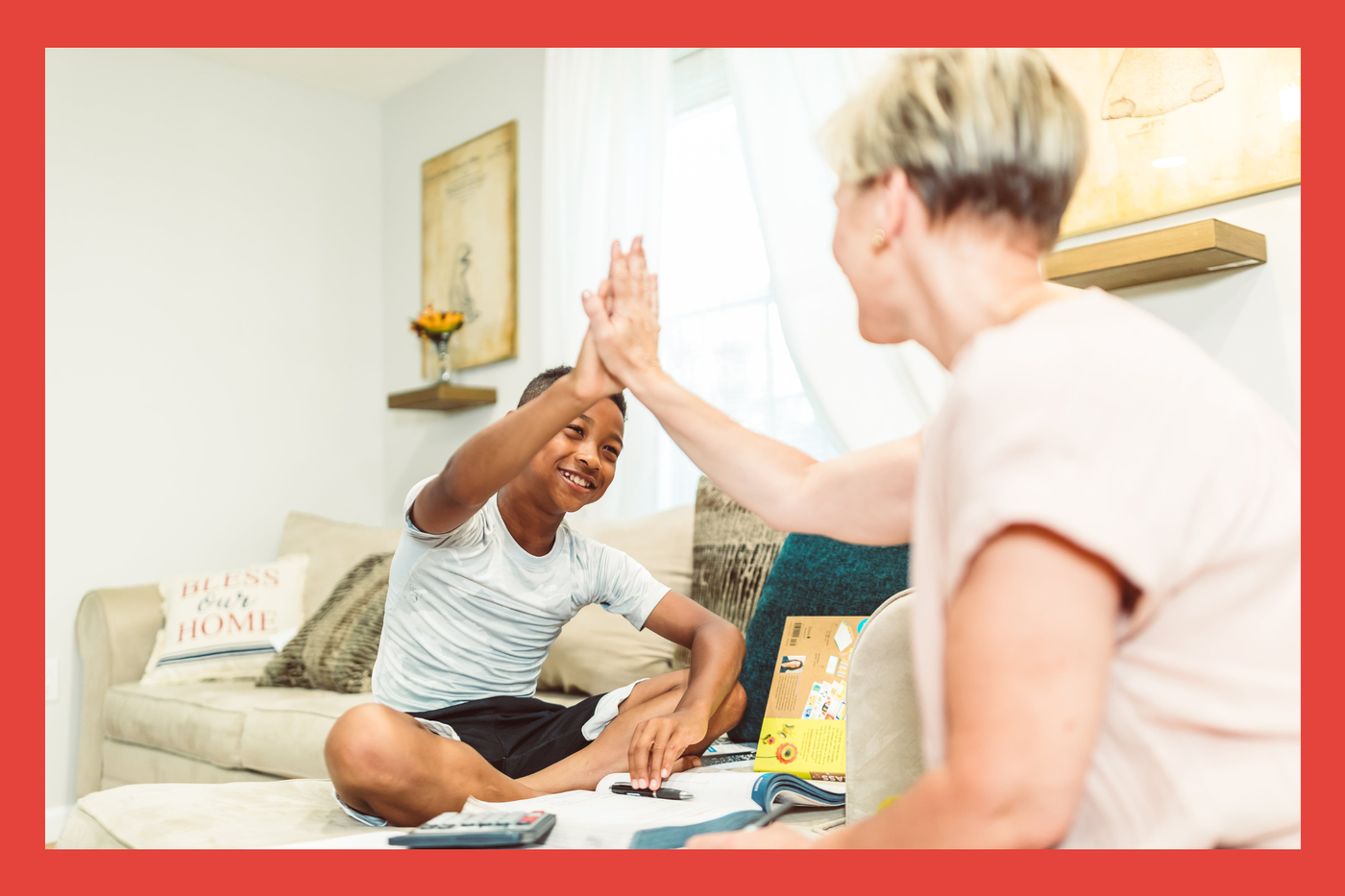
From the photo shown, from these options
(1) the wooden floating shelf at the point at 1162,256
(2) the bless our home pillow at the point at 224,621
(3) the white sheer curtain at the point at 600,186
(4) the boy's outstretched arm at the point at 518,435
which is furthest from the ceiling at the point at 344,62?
(4) the boy's outstretched arm at the point at 518,435

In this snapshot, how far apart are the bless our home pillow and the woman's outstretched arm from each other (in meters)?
2.41

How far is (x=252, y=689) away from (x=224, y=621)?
0.40 meters

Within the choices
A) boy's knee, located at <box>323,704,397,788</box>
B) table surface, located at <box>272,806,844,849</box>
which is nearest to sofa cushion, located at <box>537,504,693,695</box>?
table surface, located at <box>272,806,844,849</box>

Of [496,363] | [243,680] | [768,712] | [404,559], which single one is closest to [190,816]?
[404,559]

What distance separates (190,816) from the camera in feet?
4.63

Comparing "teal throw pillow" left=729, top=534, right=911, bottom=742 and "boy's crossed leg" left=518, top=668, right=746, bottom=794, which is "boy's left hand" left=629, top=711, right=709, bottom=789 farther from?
"teal throw pillow" left=729, top=534, right=911, bottom=742

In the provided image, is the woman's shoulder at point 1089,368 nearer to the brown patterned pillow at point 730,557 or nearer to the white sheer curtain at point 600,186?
the brown patterned pillow at point 730,557

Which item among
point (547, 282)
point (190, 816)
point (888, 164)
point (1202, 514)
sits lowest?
point (190, 816)

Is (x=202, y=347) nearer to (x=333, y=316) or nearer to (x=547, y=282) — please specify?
(x=333, y=316)

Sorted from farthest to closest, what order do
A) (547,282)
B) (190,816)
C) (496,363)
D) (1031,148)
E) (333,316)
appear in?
(333,316), (496,363), (547,282), (190,816), (1031,148)

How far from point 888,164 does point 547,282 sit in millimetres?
2724

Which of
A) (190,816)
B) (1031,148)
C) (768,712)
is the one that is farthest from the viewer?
(768,712)

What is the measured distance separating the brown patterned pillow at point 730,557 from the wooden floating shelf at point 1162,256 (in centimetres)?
81

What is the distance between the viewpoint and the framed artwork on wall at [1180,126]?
1890 millimetres
